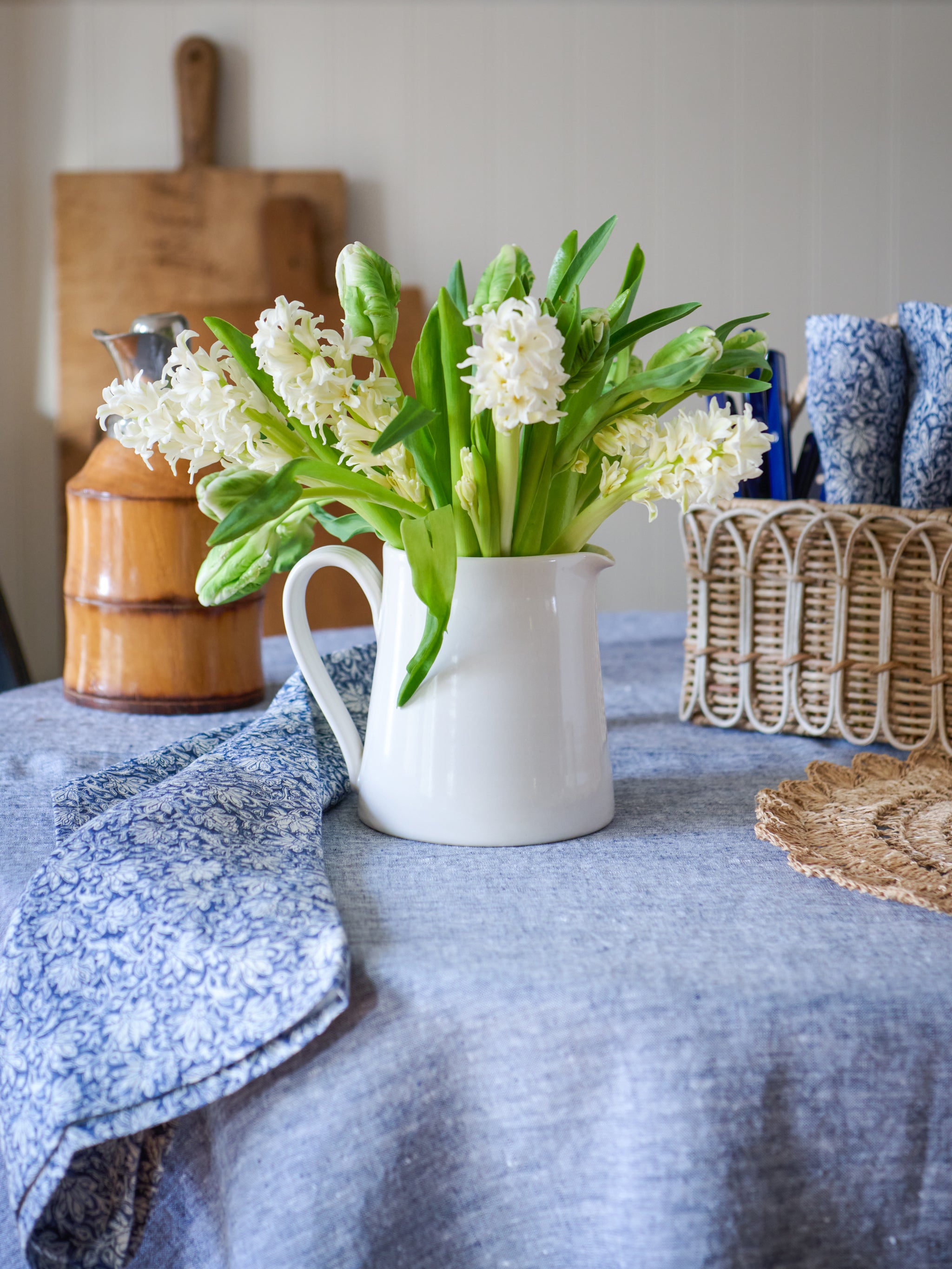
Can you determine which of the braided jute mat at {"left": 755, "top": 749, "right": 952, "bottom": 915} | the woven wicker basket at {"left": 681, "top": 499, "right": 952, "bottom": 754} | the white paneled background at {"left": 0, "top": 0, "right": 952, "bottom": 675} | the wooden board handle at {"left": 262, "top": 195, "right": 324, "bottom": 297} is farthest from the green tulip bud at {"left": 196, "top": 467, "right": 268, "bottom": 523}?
the white paneled background at {"left": 0, "top": 0, "right": 952, "bottom": 675}

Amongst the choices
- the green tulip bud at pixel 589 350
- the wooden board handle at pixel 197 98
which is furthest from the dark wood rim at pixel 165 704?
the wooden board handle at pixel 197 98

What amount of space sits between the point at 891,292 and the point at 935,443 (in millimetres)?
1926

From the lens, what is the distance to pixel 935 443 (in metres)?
0.79

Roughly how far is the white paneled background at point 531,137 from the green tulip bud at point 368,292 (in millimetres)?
1944

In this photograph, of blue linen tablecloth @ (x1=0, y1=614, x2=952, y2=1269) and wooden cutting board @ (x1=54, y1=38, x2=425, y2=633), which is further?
wooden cutting board @ (x1=54, y1=38, x2=425, y2=633)

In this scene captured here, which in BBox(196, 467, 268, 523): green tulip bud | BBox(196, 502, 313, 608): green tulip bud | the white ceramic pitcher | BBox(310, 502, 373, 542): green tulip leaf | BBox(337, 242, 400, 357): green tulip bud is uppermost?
BBox(337, 242, 400, 357): green tulip bud

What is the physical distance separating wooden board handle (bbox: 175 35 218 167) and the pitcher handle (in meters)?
1.96

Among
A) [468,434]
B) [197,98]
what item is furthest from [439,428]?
[197,98]

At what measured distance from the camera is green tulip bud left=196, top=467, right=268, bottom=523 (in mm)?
488

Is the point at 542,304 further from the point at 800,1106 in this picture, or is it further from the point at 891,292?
the point at 891,292

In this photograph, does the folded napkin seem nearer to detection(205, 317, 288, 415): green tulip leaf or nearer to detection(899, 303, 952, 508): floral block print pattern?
detection(205, 317, 288, 415): green tulip leaf

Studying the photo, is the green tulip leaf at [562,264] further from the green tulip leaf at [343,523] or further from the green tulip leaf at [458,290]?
the green tulip leaf at [343,523]

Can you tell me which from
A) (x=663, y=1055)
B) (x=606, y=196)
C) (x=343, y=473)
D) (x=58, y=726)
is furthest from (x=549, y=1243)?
(x=606, y=196)

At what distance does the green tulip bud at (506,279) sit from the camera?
1.68 feet
